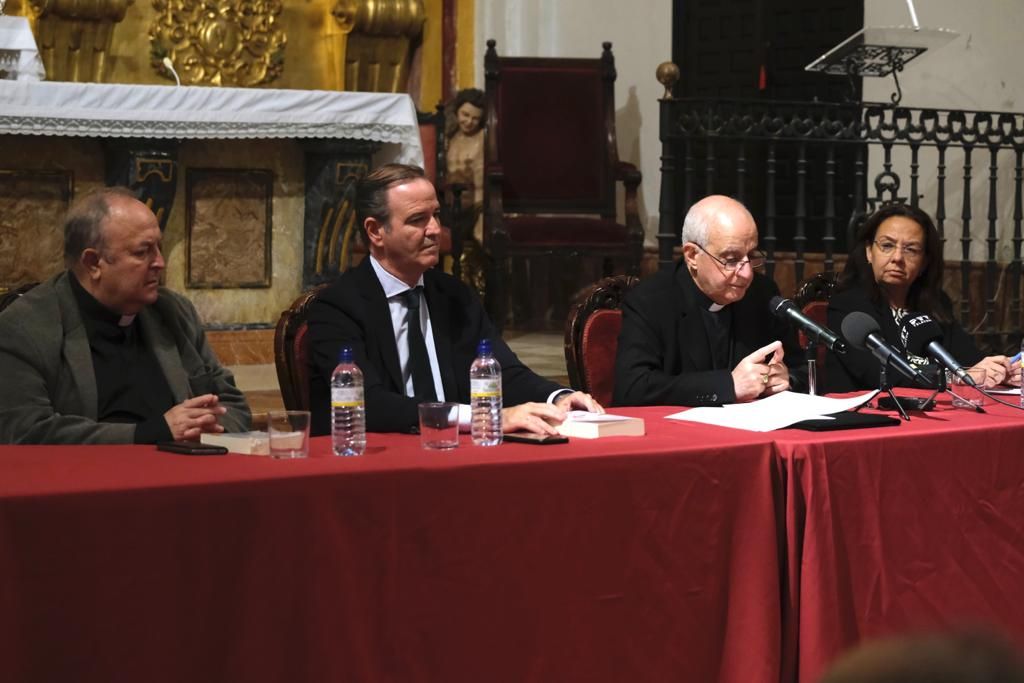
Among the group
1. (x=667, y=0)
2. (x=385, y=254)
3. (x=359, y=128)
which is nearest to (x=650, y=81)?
(x=667, y=0)

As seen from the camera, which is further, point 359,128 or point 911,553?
point 359,128

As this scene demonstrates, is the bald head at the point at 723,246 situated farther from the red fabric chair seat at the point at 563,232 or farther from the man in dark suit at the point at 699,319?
the red fabric chair seat at the point at 563,232

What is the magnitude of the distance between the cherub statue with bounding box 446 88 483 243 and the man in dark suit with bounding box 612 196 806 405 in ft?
13.5

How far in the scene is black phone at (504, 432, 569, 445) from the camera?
2.48m

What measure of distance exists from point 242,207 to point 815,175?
4.21 meters

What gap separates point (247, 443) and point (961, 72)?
7416 mm

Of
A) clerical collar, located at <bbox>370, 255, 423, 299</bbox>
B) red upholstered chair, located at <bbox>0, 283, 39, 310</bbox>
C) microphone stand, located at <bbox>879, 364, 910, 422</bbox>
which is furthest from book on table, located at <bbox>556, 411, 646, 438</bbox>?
red upholstered chair, located at <bbox>0, 283, 39, 310</bbox>

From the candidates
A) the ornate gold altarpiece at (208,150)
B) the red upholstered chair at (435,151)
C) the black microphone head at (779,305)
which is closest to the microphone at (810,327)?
the black microphone head at (779,305)

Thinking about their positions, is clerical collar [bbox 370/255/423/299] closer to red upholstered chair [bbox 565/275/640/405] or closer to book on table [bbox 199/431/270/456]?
red upholstered chair [bbox 565/275/640/405]

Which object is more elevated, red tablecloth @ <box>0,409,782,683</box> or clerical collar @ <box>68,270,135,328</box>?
clerical collar @ <box>68,270,135,328</box>

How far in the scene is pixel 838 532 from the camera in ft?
8.32

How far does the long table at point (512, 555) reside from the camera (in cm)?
194

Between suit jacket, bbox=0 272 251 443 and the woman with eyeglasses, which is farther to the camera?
the woman with eyeglasses

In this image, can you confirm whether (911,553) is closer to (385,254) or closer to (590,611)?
(590,611)
